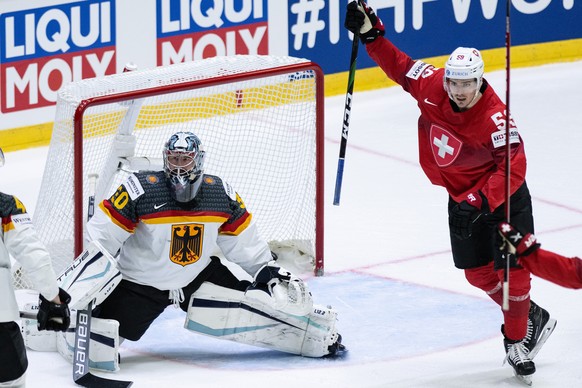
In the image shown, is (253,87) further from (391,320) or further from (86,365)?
(86,365)

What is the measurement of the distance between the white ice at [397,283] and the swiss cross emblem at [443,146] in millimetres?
818

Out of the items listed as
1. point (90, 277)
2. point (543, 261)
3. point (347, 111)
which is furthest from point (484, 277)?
point (90, 277)

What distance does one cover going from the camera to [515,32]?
1020 cm

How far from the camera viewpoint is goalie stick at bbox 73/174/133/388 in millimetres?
5383

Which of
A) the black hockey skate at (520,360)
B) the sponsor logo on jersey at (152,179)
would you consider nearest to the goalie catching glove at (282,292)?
the sponsor logo on jersey at (152,179)

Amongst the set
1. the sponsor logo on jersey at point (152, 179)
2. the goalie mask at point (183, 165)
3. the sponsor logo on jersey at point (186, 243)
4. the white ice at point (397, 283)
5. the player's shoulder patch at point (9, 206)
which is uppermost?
the player's shoulder patch at point (9, 206)

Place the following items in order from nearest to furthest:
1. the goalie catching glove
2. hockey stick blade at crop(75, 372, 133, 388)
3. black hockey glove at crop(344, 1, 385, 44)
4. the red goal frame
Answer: hockey stick blade at crop(75, 372, 133, 388) → the goalie catching glove → black hockey glove at crop(344, 1, 385, 44) → the red goal frame

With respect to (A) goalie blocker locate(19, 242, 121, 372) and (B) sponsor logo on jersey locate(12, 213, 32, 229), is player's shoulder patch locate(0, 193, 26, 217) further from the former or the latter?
(A) goalie blocker locate(19, 242, 121, 372)

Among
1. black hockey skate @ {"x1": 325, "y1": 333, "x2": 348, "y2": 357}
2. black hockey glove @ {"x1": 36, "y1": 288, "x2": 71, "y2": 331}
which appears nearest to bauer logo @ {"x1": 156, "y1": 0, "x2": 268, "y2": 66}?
black hockey skate @ {"x1": 325, "y1": 333, "x2": 348, "y2": 357}

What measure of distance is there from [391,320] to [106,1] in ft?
11.1

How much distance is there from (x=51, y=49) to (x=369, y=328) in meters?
3.35

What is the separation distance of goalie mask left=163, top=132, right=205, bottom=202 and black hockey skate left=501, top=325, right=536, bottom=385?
1350mm

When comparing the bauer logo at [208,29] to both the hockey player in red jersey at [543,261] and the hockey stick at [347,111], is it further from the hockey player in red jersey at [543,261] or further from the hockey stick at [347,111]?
the hockey player in red jersey at [543,261]

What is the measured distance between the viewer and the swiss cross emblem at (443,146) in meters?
5.58
